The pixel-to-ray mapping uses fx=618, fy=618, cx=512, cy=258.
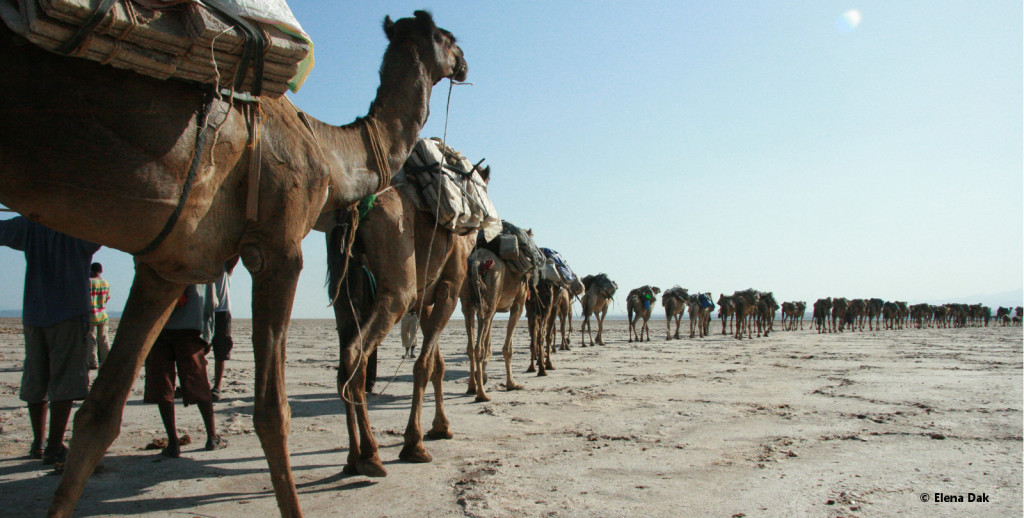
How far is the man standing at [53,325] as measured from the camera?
4.84 meters

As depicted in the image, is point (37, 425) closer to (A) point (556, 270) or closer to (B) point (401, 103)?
(B) point (401, 103)

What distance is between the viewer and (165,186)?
2447 millimetres

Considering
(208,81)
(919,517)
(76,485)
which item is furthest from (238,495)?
(919,517)

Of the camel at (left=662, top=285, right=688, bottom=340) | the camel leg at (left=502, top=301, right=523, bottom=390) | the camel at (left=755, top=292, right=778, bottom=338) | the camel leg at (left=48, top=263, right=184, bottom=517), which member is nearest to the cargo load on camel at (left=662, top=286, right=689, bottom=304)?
the camel at (left=662, top=285, right=688, bottom=340)

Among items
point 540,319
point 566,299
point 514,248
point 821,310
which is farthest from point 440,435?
point 821,310

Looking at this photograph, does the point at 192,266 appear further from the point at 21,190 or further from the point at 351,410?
the point at 351,410

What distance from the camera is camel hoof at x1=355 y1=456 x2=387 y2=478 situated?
15.0 ft

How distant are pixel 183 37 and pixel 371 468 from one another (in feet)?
10.8

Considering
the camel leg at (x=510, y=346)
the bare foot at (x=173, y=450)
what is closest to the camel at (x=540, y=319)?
the camel leg at (x=510, y=346)

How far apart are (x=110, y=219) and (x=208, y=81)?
2.17ft

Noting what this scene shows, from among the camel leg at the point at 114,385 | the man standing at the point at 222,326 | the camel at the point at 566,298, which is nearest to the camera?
the camel leg at the point at 114,385

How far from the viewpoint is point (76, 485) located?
2887 millimetres

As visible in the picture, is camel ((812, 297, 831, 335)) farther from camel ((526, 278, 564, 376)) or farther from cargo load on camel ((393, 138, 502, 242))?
cargo load on camel ((393, 138, 502, 242))

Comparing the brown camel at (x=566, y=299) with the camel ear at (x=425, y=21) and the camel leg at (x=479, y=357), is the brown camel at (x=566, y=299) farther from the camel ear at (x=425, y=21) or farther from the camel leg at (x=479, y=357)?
the camel ear at (x=425, y=21)
